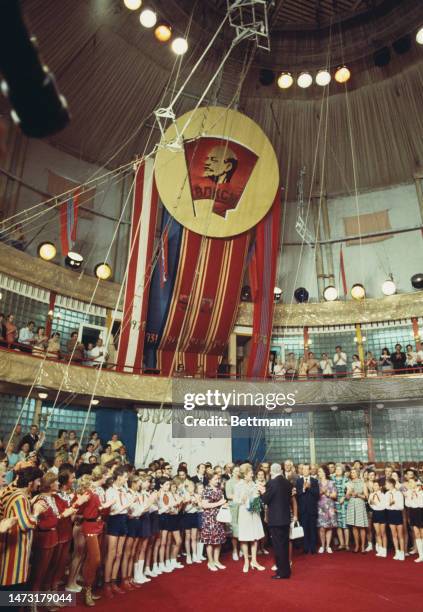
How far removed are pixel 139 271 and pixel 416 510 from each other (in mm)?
10211

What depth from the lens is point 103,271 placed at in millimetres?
15734

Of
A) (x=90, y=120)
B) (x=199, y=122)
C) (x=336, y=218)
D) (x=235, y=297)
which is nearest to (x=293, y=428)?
(x=235, y=297)

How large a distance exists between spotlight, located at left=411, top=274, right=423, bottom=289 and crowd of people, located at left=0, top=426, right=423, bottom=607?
9.49m

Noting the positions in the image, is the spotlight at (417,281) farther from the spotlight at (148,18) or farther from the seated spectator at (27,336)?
the seated spectator at (27,336)

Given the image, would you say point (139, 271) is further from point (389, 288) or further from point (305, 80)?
point (389, 288)

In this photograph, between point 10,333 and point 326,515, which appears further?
point 10,333

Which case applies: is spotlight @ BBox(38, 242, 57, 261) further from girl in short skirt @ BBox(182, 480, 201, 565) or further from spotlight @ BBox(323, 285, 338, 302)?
spotlight @ BBox(323, 285, 338, 302)

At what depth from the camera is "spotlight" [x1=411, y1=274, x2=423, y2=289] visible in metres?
16.9

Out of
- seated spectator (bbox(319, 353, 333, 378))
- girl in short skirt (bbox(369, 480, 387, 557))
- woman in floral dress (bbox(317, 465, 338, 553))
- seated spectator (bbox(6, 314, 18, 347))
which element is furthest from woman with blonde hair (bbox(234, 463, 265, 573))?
seated spectator (bbox(319, 353, 333, 378))

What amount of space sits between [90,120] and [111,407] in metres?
9.84

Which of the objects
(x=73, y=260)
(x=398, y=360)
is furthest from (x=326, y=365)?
(x=73, y=260)

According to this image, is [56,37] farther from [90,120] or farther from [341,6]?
[341,6]

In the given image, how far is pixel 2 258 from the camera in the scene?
42.6ft

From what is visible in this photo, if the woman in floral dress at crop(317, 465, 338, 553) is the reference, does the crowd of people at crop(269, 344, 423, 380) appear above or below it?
above
